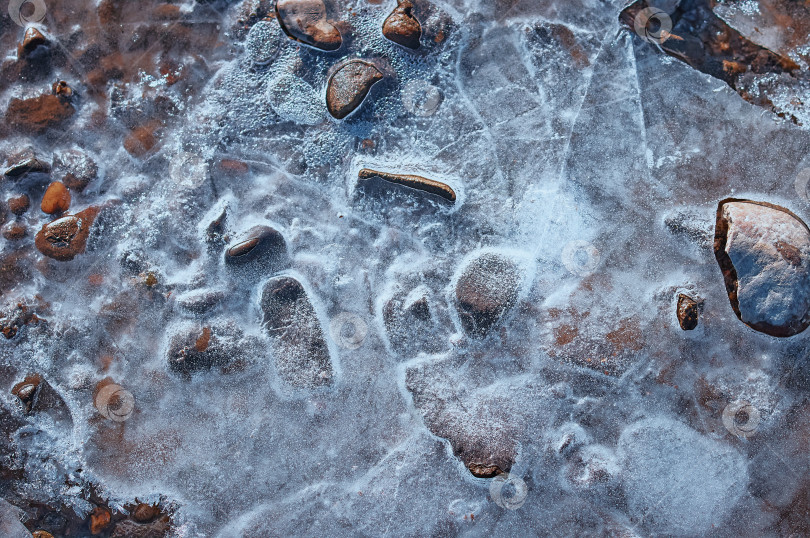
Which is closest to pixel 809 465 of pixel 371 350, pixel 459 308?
pixel 459 308

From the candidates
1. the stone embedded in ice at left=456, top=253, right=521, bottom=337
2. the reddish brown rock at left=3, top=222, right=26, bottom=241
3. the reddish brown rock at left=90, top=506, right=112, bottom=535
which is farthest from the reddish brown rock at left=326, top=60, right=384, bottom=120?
the reddish brown rock at left=90, top=506, right=112, bottom=535

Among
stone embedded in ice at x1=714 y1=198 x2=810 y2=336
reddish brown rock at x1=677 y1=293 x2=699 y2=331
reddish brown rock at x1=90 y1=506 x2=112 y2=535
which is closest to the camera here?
stone embedded in ice at x1=714 y1=198 x2=810 y2=336

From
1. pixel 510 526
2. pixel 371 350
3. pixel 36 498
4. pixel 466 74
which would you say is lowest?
pixel 36 498

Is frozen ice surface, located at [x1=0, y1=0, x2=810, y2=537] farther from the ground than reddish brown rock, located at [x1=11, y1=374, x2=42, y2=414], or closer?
farther from the ground

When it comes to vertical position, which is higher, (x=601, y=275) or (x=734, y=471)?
(x=601, y=275)

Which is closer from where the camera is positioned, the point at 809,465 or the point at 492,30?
the point at 809,465

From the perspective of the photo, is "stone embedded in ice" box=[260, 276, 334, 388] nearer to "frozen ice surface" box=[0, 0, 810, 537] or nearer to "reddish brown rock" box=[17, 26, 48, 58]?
"frozen ice surface" box=[0, 0, 810, 537]

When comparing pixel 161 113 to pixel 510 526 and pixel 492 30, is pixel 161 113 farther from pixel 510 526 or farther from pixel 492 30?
Answer: pixel 510 526
